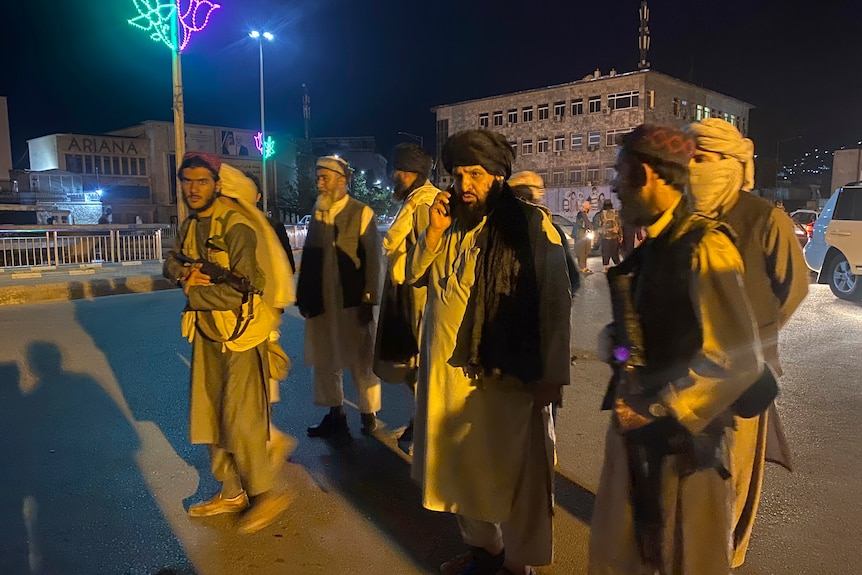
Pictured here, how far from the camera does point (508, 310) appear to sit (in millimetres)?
2541

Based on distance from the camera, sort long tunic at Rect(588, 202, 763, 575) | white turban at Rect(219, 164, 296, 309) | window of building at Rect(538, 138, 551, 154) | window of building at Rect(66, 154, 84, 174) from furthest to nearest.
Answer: window of building at Rect(538, 138, 551, 154)
window of building at Rect(66, 154, 84, 174)
white turban at Rect(219, 164, 296, 309)
long tunic at Rect(588, 202, 763, 575)

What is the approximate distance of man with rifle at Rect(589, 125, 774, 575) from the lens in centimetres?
187

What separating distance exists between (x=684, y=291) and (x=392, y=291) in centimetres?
225

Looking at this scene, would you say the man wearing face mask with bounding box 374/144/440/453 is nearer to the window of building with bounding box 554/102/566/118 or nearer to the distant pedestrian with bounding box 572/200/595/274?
the distant pedestrian with bounding box 572/200/595/274

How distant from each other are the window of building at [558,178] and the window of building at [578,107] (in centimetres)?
475

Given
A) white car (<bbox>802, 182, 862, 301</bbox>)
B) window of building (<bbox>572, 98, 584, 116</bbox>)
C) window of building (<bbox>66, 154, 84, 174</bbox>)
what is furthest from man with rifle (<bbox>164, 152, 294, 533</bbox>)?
window of building (<bbox>66, 154, 84, 174</bbox>)

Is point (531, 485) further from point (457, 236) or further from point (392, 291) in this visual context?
point (392, 291)

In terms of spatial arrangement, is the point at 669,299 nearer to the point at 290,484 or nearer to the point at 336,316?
the point at 290,484

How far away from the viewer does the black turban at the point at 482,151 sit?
2633 millimetres

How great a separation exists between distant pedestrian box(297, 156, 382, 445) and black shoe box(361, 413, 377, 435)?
0.17 m

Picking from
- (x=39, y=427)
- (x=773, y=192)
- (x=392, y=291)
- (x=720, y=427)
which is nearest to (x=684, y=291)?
(x=720, y=427)

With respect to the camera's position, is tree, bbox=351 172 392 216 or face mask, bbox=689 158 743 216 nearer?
face mask, bbox=689 158 743 216

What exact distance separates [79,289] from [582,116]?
4388 centimetres

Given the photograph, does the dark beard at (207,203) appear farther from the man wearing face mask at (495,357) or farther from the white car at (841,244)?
the white car at (841,244)
